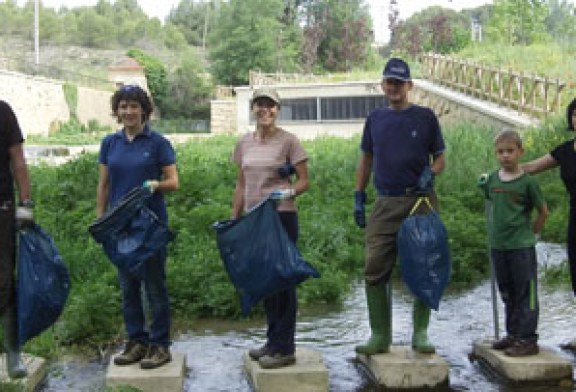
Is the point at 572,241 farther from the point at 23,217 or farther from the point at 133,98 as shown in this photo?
the point at 23,217

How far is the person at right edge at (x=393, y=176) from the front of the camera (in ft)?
16.2

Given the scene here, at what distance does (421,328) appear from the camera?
5.08 metres

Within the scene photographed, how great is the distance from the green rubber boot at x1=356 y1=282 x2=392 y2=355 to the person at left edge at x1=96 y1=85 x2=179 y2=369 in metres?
1.22

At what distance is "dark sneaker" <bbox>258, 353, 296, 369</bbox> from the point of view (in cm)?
485

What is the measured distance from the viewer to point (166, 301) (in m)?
4.92

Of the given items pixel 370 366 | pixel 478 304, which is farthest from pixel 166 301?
pixel 478 304

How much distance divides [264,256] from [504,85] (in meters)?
18.6

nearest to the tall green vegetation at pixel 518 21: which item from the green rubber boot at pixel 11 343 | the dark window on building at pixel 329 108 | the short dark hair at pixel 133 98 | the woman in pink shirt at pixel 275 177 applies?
the dark window on building at pixel 329 108

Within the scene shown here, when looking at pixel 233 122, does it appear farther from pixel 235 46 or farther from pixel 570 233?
pixel 570 233

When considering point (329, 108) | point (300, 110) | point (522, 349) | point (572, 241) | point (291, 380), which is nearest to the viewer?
point (291, 380)

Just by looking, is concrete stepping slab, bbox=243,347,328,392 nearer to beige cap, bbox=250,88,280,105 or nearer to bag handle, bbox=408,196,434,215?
bag handle, bbox=408,196,434,215

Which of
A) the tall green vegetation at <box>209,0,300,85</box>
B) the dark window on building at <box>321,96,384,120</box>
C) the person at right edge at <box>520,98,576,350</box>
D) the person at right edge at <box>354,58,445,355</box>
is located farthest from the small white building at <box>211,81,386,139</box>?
the person at right edge at <box>354,58,445,355</box>

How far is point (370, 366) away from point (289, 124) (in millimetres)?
30606

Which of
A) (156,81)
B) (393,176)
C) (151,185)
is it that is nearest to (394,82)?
(393,176)
